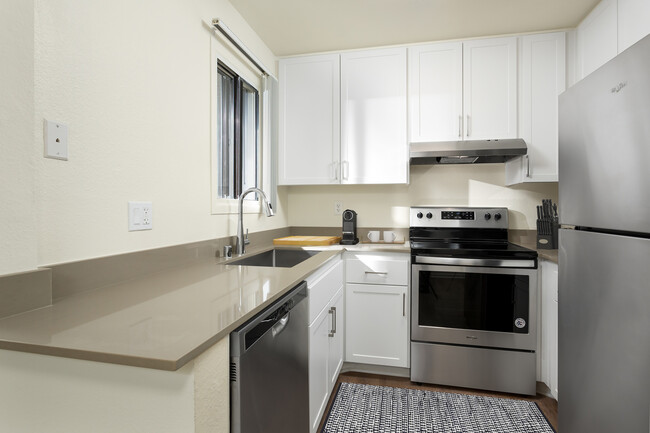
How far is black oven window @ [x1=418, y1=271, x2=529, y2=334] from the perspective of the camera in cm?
210

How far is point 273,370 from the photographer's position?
107 cm

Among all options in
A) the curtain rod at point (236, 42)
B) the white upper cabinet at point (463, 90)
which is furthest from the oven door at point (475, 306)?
the curtain rod at point (236, 42)

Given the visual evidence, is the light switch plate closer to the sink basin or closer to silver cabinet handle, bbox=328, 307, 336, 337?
the sink basin

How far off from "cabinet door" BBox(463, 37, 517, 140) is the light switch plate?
7.60 feet

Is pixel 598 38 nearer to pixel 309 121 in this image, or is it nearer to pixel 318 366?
pixel 309 121

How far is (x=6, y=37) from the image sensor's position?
2.85 ft

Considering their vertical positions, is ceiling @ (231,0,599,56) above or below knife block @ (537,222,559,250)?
above

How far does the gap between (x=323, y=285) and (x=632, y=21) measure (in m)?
2.06

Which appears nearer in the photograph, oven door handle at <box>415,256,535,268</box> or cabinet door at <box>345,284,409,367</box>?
oven door handle at <box>415,256,535,268</box>

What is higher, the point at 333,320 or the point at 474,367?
the point at 333,320

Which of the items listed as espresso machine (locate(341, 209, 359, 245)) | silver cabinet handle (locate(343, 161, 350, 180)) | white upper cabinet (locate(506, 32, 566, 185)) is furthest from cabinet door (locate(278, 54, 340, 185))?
white upper cabinet (locate(506, 32, 566, 185))

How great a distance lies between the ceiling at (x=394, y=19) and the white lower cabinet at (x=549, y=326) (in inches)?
61.3

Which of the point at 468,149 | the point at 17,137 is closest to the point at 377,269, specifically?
the point at 468,149

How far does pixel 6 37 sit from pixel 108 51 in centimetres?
34
